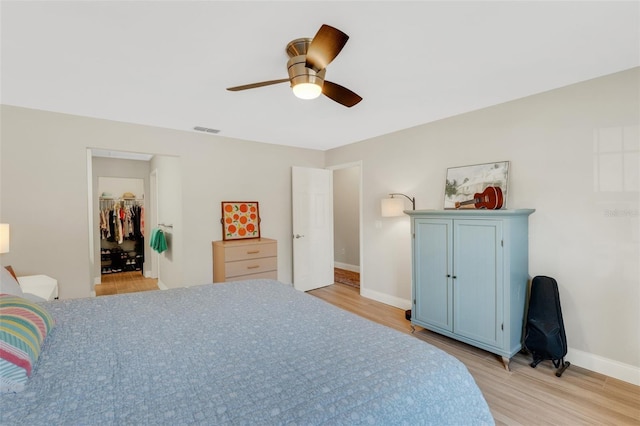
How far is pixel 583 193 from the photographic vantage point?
7.92 ft

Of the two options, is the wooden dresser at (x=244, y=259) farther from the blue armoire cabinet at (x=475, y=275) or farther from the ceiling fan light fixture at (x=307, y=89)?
the ceiling fan light fixture at (x=307, y=89)

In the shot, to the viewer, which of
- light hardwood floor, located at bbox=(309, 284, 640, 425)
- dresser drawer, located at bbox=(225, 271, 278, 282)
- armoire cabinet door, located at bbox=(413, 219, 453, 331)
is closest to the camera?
light hardwood floor, located at bbox=(309, 284, 640, 425)

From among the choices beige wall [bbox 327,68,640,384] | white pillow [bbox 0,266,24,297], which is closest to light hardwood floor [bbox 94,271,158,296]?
white pillow [bbox 0,266,24,297]

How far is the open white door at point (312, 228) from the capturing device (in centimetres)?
463

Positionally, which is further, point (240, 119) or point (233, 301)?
point (240, 119)

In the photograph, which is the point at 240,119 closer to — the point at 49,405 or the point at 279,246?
the point at 279,246

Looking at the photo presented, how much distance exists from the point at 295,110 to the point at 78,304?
2392mm

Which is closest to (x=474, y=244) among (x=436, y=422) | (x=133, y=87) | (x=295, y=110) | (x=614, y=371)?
(x=614, y=371)

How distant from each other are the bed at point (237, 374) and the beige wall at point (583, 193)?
1936 mm

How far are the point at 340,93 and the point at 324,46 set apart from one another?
19.4 inches

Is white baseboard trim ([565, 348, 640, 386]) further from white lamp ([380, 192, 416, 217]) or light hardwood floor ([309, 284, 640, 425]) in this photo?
white lamp ([380, 192, 416, 217])

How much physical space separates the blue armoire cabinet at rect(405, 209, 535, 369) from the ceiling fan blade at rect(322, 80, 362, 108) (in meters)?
1.49

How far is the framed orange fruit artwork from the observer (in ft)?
13.5

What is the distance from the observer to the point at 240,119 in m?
3.33
